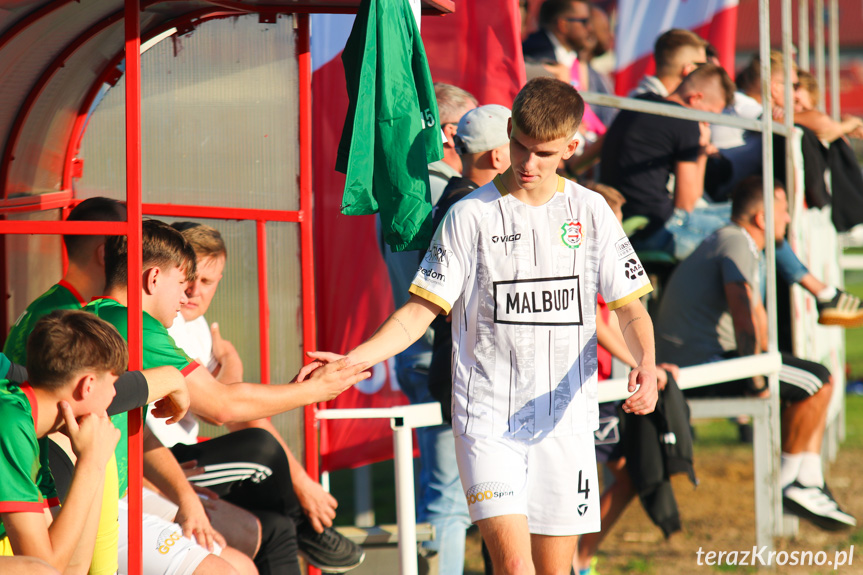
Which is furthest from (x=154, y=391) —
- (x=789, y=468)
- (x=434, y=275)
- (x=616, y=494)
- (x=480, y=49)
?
(x=789, y=468)

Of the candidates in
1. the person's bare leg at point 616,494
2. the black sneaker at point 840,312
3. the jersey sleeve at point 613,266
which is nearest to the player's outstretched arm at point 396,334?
the jersey sleeve at point 613,266

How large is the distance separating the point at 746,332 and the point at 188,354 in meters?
3.24

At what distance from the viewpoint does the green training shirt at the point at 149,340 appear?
10.3ft

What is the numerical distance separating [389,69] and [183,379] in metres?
1.24

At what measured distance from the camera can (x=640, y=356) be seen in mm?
2967

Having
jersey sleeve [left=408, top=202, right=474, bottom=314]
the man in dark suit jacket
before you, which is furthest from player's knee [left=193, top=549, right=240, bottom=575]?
the man in dark suit jacket

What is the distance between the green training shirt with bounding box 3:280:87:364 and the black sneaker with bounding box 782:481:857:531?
4.28m

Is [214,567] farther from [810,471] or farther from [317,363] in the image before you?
[810,471]

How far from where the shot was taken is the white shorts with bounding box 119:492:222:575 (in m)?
3.20

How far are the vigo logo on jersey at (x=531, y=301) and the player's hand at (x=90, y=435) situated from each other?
46.1 inches

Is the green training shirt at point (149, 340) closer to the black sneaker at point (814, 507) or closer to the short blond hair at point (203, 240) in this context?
the short blond hair at point (203, 240)

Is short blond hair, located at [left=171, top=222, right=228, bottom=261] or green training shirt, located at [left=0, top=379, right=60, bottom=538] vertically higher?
short blond hair, located at [left=171, top=222, right=228, bottom=261]

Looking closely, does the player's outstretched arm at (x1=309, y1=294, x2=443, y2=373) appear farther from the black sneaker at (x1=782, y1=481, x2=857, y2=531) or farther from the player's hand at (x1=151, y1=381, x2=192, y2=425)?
the black sneaker at (x1=782, y1=481, x2=857, y2=531)

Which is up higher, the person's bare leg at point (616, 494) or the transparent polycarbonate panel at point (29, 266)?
the transparent polycarbonate panel at point (29, 266)
